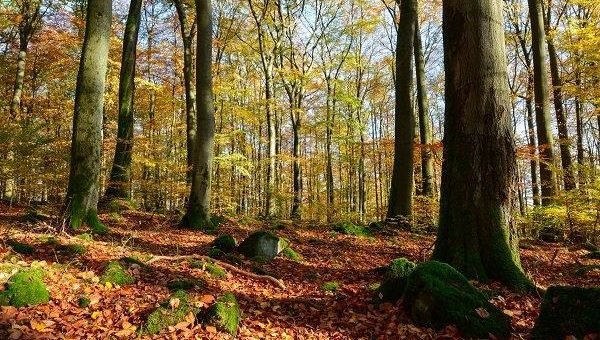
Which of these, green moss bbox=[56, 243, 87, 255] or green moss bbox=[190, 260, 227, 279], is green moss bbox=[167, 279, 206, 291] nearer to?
green moss bbox=[190, 260, 227, 279]

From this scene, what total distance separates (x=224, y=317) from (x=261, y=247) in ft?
10.8

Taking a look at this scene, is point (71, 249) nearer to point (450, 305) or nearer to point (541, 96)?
point (450, 305)

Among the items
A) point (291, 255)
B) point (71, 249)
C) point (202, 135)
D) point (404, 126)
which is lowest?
point (291, 255)

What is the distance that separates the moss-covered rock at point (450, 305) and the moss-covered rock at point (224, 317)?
1789 mm

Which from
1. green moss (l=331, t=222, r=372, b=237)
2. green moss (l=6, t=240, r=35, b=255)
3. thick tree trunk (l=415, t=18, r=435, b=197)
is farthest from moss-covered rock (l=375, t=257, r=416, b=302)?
thick tree trunk (l=415, t=18, r=435, b=197)

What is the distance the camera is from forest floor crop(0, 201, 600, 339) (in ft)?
11.6

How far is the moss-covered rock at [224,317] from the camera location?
3748 mm

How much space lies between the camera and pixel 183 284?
4730 mm

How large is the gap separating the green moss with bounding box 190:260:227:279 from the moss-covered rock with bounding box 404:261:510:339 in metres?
2.56

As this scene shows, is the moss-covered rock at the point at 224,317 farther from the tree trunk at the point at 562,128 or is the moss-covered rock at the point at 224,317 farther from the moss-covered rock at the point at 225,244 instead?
the tree trunk at the point at 562,128

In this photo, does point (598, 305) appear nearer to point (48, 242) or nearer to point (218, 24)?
point (48, 242)

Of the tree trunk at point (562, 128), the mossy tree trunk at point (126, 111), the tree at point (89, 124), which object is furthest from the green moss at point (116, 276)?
the tree trunk at point (562, 128)

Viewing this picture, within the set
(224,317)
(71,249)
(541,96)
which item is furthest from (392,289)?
(541,96)

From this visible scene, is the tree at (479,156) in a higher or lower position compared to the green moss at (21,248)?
higher
